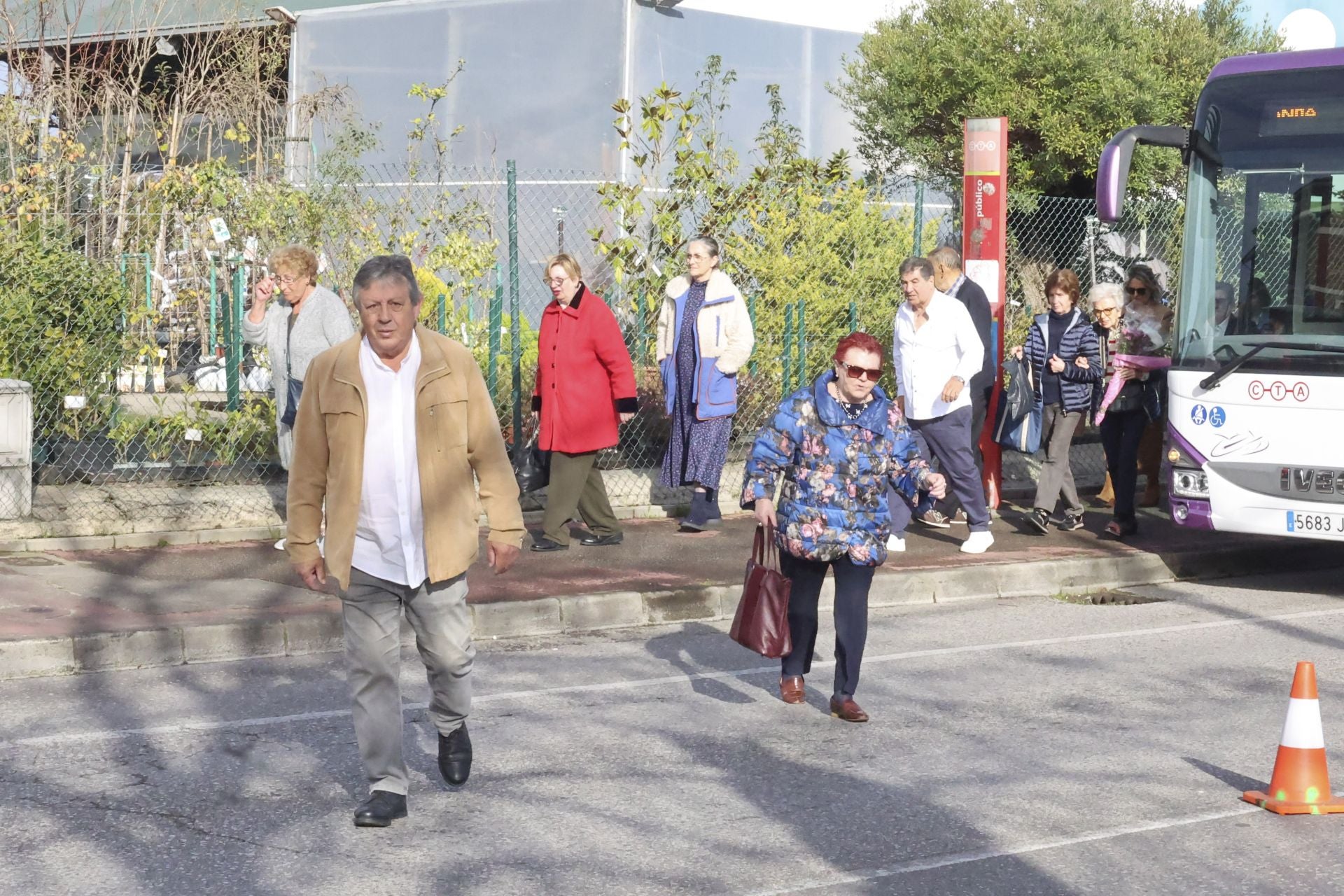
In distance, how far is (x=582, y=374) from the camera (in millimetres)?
10703

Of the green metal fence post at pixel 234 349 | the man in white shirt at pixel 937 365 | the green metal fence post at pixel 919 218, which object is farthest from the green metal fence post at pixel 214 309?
the green metal fence post at pixel 919 218

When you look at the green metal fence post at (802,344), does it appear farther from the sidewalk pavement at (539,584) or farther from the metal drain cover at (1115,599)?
the metal drain cover at (1115,599)

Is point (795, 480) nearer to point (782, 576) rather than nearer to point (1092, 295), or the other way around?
point (782, 576)

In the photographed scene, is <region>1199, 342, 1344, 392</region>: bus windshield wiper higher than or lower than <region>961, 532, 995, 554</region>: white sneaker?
higher

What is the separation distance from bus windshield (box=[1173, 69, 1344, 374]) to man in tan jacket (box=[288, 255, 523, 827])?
242 inches

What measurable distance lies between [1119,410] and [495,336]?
4.29m

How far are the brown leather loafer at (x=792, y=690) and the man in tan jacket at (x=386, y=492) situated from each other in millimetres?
1980

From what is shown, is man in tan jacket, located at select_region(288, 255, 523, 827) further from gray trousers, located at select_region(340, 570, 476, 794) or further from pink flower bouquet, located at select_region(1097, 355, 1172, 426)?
pink flower bouquet, located at select_region(1097, 355, 1172, 426)

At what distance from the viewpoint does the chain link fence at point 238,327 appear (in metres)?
11.3

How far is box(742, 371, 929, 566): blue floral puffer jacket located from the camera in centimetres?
688

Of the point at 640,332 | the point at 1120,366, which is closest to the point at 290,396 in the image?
the point at 640,332

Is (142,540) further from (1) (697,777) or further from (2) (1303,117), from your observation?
(2) (1303,117)

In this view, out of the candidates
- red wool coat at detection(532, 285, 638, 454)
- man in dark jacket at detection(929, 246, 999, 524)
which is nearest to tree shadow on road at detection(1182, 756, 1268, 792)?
man in dark jacket at detection(929, 246, 999, 524)

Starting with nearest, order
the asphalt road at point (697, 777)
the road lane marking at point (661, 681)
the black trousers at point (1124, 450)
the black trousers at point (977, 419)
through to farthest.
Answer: the asphalt road at point (697, 777)
the road lane marking at point (661, 681)
the black trousers at point (977, 419)
the black trousers at point (1124, 450)
